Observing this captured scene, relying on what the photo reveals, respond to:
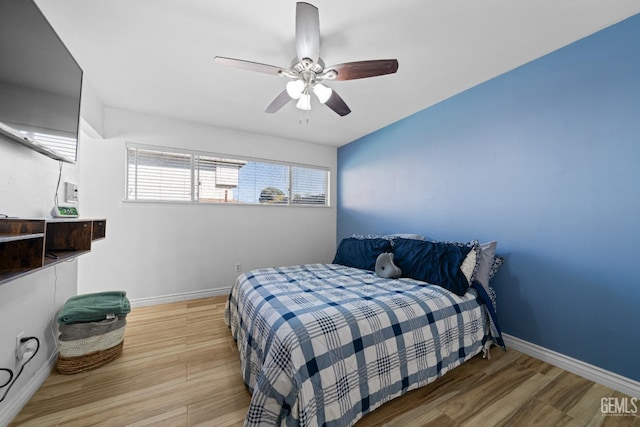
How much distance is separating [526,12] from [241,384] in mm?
3152

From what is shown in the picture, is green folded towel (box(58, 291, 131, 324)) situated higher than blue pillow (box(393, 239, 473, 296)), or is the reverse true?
blue pillow (box(393, 239, 473, 296))

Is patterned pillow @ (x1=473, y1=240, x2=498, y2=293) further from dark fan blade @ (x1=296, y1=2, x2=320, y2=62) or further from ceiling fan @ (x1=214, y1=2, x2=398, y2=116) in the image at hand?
dark fan blade @ (x1=296, y1=2, x2=320, y2=62)

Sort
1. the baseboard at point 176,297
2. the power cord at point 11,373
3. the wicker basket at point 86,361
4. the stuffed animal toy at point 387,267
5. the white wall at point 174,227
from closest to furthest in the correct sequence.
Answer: the power cord at point 11,373 → the wicker basket at point 86,361 → the stuffed animal toy at point 387,267 → the white wall at point 174,227 → the baseboard at point 176,297

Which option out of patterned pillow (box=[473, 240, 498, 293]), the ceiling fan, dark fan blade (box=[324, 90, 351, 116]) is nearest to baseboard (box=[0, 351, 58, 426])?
the ceiling fan

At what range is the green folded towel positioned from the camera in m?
1.78

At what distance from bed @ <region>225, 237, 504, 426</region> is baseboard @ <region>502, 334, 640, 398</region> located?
0.89 ft

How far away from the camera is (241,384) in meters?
1.68

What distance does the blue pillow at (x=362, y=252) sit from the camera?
107 inches

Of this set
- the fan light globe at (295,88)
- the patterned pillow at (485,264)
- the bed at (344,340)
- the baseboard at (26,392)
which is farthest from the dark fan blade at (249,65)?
the baseboard at (26,392)

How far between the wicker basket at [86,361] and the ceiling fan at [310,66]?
2.34m

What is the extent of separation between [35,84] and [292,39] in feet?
5.07

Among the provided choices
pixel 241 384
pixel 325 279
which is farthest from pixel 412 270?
pixel 241 384

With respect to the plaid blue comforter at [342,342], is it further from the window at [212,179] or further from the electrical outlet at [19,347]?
the window at [212,179]

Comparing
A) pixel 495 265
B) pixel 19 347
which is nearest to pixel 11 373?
pixel 19 347
